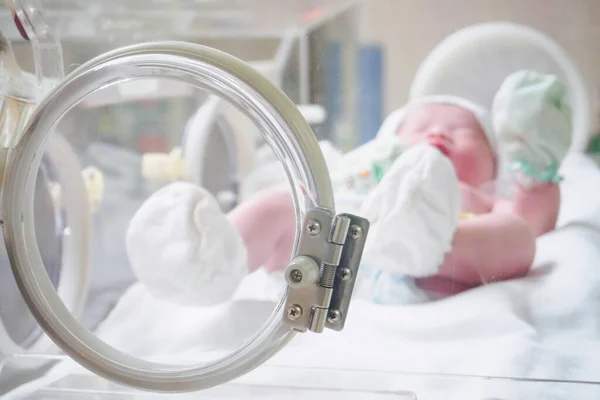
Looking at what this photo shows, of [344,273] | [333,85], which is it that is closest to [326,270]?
[344,273]

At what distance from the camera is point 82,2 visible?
2.67 ft

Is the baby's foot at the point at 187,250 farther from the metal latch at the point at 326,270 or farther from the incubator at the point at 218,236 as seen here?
the metal latch at the point at 326,270

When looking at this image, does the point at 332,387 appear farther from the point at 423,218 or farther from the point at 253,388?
the point at 423,218

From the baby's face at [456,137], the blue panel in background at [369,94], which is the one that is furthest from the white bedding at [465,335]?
the blue panel in background at [369,94]

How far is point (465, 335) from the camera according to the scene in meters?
0.63

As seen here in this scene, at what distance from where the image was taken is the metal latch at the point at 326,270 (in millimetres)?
438

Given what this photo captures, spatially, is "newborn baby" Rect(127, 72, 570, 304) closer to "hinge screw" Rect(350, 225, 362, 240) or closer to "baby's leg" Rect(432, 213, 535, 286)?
"baby's leg" Rect(432, 213, 535, 286)

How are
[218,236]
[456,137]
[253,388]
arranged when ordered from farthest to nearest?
[456,137]
[218,236]
[253,388]

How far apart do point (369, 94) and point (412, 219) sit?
0.21m

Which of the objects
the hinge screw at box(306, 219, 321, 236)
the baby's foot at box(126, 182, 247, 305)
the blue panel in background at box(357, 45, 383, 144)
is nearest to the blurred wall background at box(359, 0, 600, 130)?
the blue panel in background at box(357, 45, 383, 144)

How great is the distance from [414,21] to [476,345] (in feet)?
1.29

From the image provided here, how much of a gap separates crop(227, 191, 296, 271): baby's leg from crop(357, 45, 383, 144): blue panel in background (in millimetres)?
141

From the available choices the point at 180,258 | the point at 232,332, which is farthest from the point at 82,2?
the point at 232,332

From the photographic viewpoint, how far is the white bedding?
59 cm
